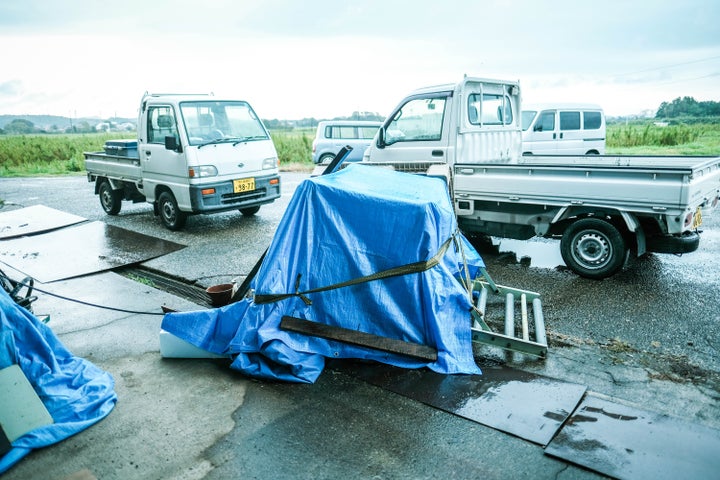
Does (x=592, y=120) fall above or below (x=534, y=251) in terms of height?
above

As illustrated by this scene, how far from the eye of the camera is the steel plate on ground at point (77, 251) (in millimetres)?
6660

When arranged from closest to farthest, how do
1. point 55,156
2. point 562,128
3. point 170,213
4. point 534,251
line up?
1. point 534,251
2. point 170,213
3. point 562,128
4. point 55,156

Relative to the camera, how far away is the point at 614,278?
18.2ft

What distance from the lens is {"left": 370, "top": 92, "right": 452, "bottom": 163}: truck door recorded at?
22.2 feet

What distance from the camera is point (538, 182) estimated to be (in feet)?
18.7

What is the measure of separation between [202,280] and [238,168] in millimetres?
2928

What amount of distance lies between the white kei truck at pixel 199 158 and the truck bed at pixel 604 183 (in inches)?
152

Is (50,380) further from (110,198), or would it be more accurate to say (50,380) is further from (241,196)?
(110,198)

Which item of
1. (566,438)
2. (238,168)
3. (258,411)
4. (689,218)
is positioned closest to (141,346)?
A: (258,411)

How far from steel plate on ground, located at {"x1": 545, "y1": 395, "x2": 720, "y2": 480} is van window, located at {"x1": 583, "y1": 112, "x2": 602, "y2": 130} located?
38.5 ft

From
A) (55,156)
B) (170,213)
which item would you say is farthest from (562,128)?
(55,156)

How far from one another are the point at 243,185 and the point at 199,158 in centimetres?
86

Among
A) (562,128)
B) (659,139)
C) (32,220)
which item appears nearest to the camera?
(32,220)

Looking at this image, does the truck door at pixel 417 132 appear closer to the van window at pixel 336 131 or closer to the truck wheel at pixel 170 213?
the truck wheel at pixel 170 213
